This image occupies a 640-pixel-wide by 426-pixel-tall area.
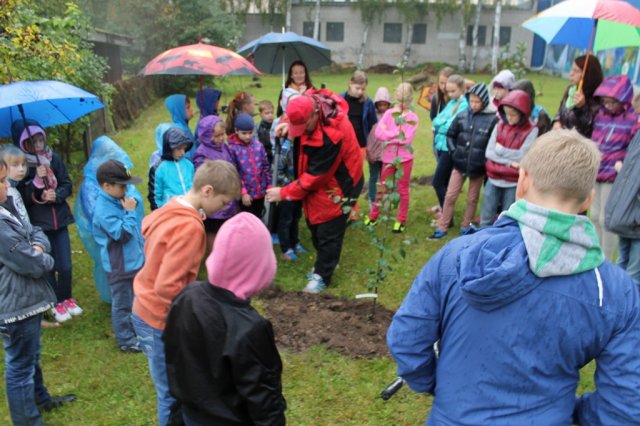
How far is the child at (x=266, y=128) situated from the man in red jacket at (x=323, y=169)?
91cm

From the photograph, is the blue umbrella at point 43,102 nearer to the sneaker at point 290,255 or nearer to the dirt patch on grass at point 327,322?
the dirt patch on grass at point 327,322

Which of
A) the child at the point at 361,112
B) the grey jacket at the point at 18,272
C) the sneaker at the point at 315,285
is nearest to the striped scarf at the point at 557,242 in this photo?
the grey jacket at the point at 18,272

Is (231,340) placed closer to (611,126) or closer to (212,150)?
(212,150)

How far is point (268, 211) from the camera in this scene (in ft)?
18.2

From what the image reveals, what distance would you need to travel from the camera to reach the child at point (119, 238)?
3.72m

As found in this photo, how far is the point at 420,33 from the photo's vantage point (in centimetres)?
3916

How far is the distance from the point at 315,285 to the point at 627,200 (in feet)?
9.17

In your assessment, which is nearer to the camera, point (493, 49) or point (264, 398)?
point (264, 398)

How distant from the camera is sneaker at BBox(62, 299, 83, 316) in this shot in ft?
14.8

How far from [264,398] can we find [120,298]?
252 cm

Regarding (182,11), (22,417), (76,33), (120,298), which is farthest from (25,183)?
(182,11)

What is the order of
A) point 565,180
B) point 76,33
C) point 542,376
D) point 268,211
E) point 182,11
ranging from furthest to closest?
point 182,11
point 76,33
point 268,211
point 542,376
point 565,180

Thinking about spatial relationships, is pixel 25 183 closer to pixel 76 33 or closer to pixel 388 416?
pixel 388 416

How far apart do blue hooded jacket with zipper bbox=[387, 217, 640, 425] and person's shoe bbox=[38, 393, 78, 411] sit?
274 cm
